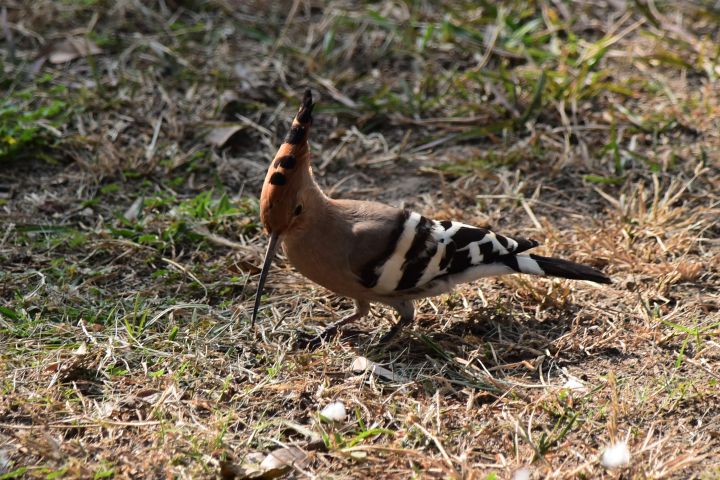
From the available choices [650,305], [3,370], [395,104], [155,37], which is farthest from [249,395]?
[155,37]

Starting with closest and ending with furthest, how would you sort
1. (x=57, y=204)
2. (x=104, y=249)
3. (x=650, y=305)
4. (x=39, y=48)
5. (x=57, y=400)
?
(x=57, y=400) → (x=650, y=305) → (x=104, y=249) → (x=57, y=204) → (x=39, y=48)

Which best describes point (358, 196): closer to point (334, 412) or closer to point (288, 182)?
point (288, 182)

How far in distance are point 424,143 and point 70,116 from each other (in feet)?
5.51

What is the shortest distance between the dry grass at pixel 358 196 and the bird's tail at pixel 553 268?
122mm

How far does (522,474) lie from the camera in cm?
220

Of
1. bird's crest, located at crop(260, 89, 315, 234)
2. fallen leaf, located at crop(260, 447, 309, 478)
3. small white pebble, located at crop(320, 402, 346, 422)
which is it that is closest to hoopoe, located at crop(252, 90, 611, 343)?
bird's crest, located at crop(260, 89, 315, 234)

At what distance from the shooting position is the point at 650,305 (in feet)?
9.85

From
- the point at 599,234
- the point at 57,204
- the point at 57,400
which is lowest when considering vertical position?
the point at 57,204

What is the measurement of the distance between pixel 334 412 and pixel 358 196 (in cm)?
147

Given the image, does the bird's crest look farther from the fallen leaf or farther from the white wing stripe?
the fallen leaf

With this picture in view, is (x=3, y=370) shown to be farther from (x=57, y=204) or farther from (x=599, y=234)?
(x=599, y=234)

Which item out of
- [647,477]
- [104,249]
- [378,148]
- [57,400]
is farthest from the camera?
[378,148]

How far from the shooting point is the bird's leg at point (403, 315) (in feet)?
9.43

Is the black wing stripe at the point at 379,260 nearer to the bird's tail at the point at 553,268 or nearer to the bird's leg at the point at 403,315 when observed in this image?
the bird's leg at the point at 403,315
